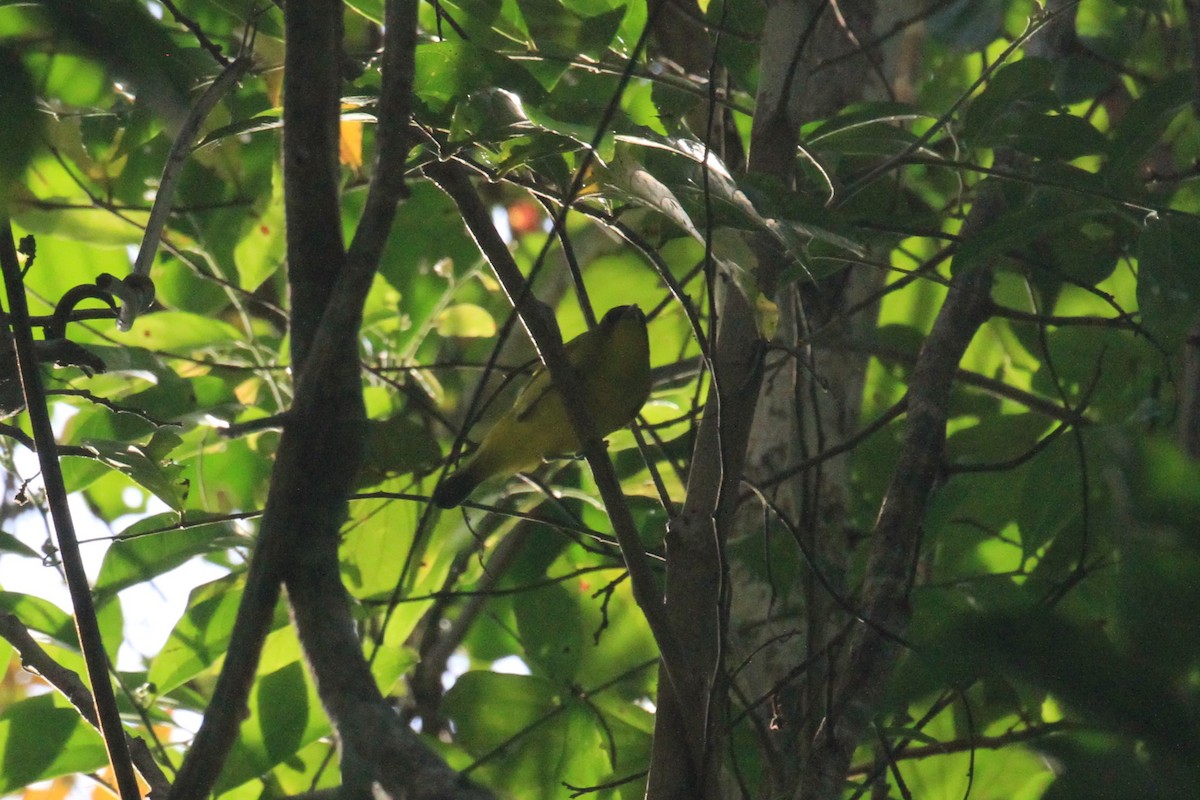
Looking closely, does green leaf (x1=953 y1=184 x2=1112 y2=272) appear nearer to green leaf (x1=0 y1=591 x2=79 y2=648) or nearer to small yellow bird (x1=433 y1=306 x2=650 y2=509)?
small yellow bird (x1=433 y1=306 x2=650 y2=509)

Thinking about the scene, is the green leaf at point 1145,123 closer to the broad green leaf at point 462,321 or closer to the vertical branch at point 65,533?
the vertical branch at point 65,533

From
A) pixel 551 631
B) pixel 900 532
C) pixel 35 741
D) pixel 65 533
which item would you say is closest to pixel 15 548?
pixel 35 741

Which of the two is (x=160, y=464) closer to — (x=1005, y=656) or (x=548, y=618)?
(x=548, y=618)

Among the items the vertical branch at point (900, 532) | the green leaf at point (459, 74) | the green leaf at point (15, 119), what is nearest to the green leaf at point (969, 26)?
the vertical branch at point (900, 532)

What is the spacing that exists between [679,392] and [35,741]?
5.74ft

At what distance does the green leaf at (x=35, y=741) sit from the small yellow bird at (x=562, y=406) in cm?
88

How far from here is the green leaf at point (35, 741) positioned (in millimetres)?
2158

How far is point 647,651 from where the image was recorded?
277cm

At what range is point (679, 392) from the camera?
10.4ft

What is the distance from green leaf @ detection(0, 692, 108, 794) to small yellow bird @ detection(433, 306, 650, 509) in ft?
2.88

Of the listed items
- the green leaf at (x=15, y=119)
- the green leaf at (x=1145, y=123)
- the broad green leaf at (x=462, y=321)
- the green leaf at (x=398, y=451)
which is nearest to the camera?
the green leaf at (x=15, y=119)

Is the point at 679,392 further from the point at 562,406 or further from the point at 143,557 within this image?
the point at 143,557

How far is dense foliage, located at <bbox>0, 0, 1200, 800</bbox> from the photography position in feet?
2.69

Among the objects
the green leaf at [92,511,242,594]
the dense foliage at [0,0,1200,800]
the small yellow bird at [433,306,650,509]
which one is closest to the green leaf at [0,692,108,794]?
the dense foliage at [0,0,1200,800]
